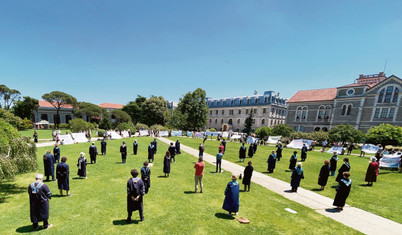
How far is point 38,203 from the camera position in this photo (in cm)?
538

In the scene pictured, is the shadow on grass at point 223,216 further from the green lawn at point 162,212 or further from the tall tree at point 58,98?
the tall tree at point 58,98

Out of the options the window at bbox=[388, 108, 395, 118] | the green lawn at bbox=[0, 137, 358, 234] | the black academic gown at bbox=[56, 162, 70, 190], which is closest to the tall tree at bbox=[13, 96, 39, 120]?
the green lawn at bbox=[0, 137, 358, 234]

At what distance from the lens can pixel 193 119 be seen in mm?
48219

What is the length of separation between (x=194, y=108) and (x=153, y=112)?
11238mm

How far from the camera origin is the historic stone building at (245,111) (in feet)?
186

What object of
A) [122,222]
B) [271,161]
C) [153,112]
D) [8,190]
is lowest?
[8,190]

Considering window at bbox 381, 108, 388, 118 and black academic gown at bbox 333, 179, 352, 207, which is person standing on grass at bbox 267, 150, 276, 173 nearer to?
black academic gown at bbox 333, 179, 352, 207

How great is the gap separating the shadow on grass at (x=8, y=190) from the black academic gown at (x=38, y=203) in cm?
396

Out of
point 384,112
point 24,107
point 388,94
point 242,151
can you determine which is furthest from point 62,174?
point 24,107

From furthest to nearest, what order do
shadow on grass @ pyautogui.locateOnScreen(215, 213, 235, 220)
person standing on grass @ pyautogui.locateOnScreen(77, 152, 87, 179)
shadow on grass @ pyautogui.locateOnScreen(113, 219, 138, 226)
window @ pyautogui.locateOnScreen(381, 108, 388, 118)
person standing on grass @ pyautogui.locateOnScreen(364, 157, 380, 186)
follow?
1. window @ pyautogui.locateOnScreen(381, 108, 388, 118)
2. person standing on grass @ pyautogui.locateOnScreen(364, 157, 380, 186)
3. person standing on grass @ pyautogui.locateOnScreen(77, 152, 87, 179)
4. shadow on grass @ pyautogui.locateOnScreen(215, 213, 235, 220)
5. shadow on grass @ pyautogui.locateOnScreen(113, 219, 138, 226)

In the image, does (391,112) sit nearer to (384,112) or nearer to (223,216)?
(384,112)

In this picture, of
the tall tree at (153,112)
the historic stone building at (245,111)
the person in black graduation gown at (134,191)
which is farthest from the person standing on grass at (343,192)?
the historic stone building at (245,111)

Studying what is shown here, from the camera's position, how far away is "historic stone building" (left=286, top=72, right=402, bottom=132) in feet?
108

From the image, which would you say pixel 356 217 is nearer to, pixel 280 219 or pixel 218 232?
pixel 280 219
